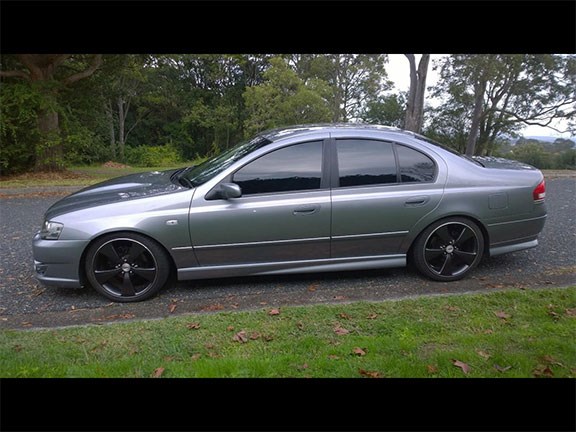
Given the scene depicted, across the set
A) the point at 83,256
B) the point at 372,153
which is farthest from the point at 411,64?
the point at 83,256

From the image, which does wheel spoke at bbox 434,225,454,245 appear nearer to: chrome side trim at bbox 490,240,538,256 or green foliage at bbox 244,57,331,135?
chrome side trim at bbox 490,240,538,256

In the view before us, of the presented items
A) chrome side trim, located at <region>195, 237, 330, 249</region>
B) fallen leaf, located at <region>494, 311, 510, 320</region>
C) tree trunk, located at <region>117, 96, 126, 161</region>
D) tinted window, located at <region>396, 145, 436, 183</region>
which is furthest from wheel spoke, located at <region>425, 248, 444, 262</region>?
tree trunk, located at <region>117, 96, 126, 161</region>

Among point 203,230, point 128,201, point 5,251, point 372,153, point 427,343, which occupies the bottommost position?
point 427,343

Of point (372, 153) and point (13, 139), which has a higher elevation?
point (13, 139)

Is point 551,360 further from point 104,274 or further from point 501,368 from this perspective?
point 104,274

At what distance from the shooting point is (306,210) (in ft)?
11.7

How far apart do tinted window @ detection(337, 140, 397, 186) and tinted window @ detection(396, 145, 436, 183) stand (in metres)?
0.09

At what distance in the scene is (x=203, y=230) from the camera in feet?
11.3

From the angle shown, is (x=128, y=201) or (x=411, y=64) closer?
(x=128, y=201)

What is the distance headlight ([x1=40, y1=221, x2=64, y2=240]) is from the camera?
132 inches

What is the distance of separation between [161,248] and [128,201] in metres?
0.53

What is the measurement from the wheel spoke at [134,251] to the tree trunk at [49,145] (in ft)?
31.6

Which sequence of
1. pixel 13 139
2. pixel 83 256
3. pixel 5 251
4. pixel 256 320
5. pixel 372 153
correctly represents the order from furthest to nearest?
pixel 13 139
pixel 5 251
pixel 372 153
pixel 83 256
pixel 256 320

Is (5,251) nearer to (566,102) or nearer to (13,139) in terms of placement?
(13,139)
